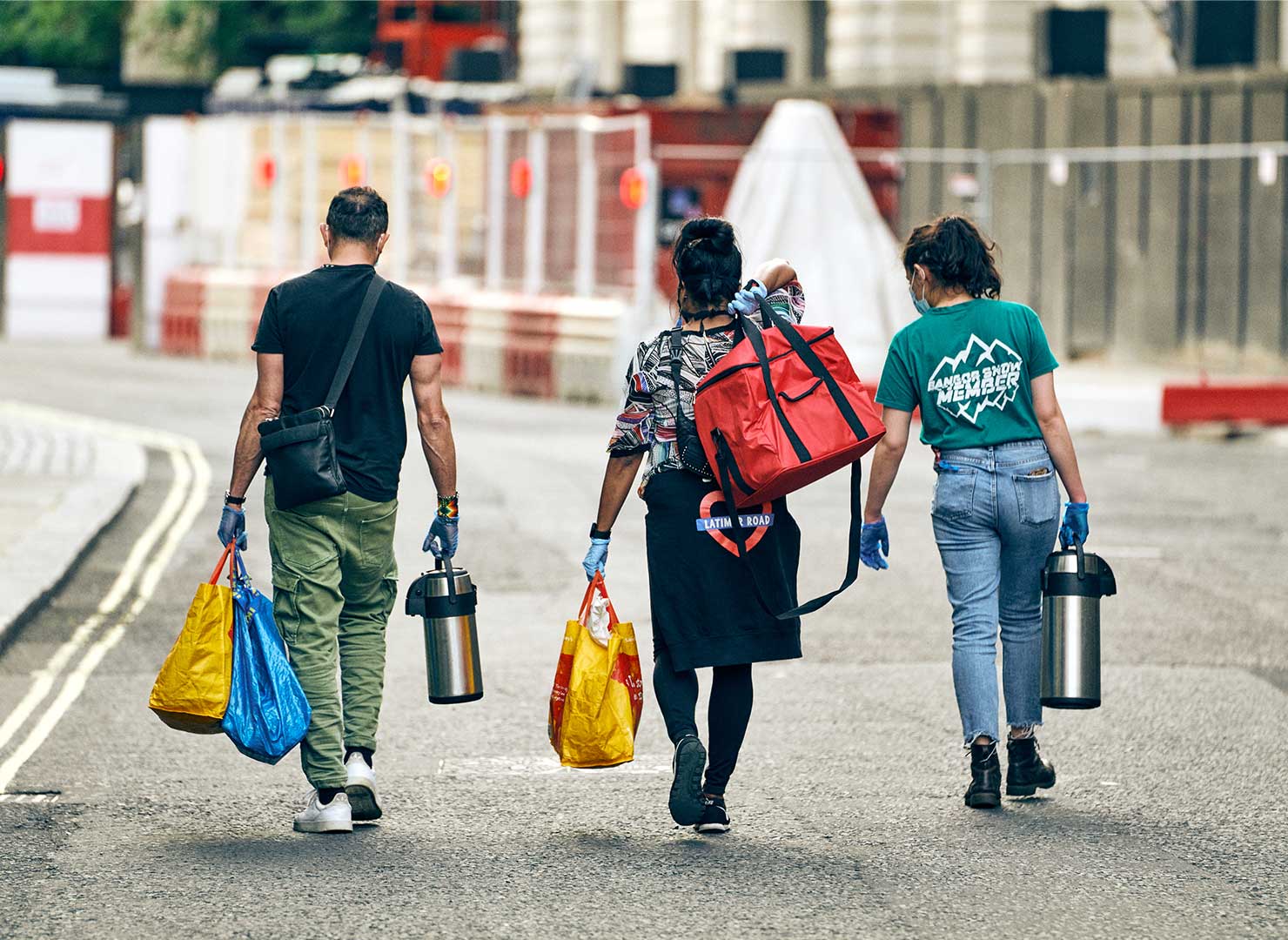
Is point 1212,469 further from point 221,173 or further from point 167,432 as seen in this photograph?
point 221,173

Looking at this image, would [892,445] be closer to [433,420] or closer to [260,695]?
[433,420]

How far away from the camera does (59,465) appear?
16156 mm

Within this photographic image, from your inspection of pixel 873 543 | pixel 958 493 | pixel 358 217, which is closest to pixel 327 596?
pixel 358 217

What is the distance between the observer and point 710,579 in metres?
6.53

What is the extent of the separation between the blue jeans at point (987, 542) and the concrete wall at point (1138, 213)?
17277mm

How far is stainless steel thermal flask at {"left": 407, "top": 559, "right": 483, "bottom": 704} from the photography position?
265 inches

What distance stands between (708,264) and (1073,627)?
1525 mm

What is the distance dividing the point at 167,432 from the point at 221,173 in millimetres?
11735

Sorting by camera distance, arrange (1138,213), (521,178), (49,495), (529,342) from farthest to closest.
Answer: (1138,213)
(521,178)
(529,342)
(49,495)

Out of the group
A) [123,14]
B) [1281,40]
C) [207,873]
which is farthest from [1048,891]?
[123,14]

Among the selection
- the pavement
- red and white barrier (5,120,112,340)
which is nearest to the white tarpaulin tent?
the pavement

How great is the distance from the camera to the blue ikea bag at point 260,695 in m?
6.41

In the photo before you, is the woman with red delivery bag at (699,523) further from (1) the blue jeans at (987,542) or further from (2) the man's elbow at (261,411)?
(2) the man's elbow at (261,411)

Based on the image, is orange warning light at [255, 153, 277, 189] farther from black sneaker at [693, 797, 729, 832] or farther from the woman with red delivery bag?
black sneaker at [693, 797, 729, 832]
